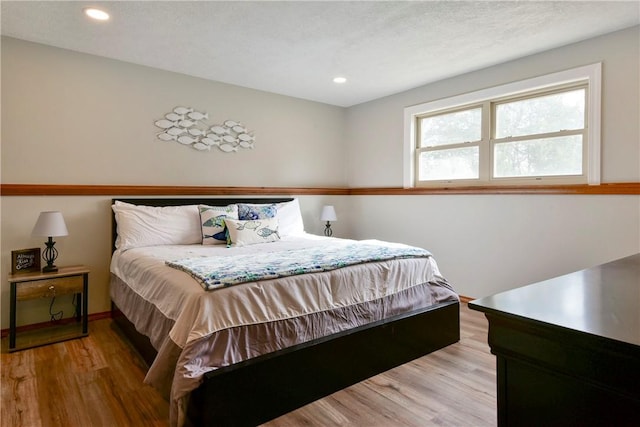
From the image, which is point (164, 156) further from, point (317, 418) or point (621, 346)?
point (621, 346)

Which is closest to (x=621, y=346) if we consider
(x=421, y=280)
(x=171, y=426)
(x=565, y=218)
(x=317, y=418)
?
(x=317, y=418)

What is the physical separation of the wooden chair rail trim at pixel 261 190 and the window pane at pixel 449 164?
20 cm

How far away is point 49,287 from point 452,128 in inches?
155

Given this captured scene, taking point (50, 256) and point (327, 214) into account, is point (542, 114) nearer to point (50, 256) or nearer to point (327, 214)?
point (327, 214)

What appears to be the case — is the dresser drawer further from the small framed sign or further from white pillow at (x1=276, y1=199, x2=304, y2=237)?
white pillow at (x1=276, y1=199, x2=304, y2=237)

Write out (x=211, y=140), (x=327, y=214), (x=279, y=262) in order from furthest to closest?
(x=327, y=214) → (x=211, y=140) → (x=279, y=262)

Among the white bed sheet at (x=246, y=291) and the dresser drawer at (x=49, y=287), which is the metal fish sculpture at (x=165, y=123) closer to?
the white bed sheet at (x=246, y=291)

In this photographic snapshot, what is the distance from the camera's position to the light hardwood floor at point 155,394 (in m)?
1.82

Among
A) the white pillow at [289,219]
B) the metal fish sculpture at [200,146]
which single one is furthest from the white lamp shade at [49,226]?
the white pillow at [289,219]

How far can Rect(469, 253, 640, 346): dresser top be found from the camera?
2.37ft

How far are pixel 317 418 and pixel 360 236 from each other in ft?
10.6

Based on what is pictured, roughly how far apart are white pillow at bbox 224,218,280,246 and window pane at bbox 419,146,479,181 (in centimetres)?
191

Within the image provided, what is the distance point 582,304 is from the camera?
2.85ft

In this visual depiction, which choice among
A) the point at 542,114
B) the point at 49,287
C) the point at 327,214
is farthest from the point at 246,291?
the point at 542,114
